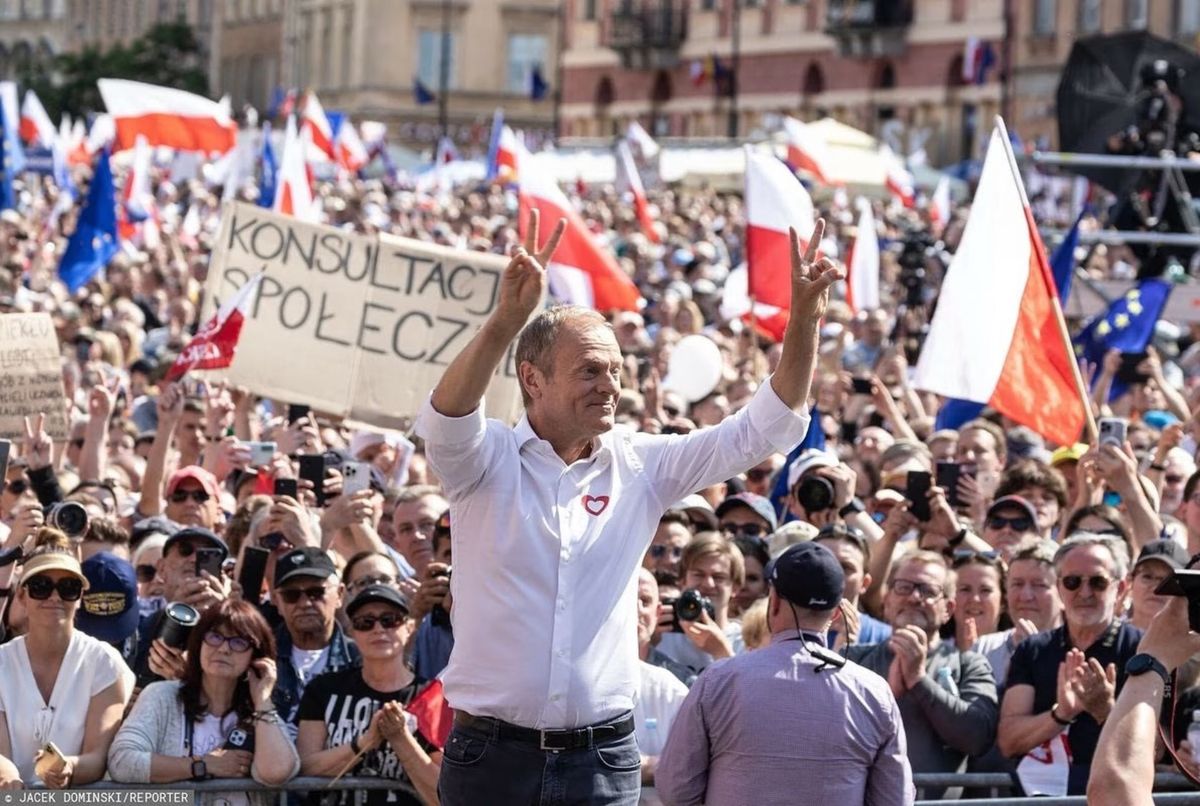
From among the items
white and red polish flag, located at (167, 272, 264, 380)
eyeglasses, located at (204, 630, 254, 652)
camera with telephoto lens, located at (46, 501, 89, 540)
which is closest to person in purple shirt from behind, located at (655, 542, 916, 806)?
eyeglasses, located at (204, 630, 254, 652)

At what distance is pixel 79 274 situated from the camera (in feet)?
65.3

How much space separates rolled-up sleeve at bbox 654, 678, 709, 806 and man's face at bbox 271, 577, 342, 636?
7.75ft

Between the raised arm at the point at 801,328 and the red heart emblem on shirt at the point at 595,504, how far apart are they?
436 mm

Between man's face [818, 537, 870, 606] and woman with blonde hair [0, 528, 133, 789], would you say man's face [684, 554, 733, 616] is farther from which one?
woman with blonde hair [0, 528, 133, 789]

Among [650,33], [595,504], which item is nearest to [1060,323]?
[595,504]

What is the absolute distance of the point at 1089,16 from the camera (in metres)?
53.2

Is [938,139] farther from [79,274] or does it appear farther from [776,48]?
[79,274]

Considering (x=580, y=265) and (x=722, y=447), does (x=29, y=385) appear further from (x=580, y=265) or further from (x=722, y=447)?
(x=580, y=265)

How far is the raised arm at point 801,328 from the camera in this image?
526cm

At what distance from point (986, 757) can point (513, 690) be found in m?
2.81

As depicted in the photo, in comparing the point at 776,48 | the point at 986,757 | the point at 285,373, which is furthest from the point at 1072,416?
the point at 776,48

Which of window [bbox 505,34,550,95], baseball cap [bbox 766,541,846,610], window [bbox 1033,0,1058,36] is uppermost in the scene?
window [bbox 1033,0,1058,36]

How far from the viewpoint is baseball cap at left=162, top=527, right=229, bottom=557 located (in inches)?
325

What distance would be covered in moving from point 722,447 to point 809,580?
41 centimetres
